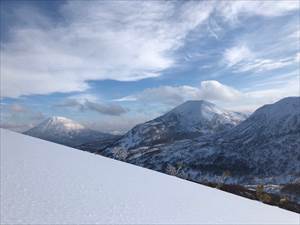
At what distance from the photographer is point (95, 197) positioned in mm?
9984

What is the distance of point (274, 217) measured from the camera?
11914 millimetres

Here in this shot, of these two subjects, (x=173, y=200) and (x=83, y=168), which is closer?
(x=173, y=200)

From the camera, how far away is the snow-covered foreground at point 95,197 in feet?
26.5

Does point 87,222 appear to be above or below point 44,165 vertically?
below

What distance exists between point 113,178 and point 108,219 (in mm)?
5300

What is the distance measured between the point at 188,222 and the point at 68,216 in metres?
3.35

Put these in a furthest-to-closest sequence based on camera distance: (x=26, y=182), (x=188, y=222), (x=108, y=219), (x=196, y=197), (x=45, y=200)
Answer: (x=196, y=197) → (x=26, y=182) → (x=188, y=222) → (x=45, y=200) → (x=108, y=219)

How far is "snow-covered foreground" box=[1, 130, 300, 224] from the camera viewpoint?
Result: 8070 mm

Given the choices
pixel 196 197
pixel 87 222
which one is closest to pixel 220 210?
pixel 196 197

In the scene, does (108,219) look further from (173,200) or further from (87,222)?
(173,200)

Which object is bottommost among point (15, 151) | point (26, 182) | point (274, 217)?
point (274, 217)

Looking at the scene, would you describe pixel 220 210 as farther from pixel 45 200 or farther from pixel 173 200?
pixel 45 200

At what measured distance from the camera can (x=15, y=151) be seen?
46.9ft

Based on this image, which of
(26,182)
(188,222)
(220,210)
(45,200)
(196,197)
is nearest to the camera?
(45,200)
